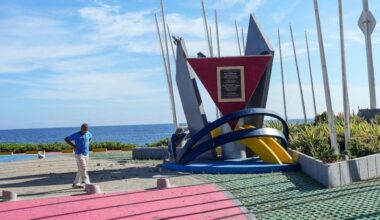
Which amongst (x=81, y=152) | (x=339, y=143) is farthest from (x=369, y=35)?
(x=81, y=152)

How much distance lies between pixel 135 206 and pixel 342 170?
4.65 m

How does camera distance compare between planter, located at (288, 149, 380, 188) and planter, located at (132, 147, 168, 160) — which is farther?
planter, located at (132, 147, 168, 160)

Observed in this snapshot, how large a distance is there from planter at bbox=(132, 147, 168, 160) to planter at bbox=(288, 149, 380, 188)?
9.13m

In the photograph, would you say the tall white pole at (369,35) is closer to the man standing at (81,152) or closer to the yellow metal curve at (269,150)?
the yellow metal curve at (269,150)

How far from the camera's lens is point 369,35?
2608 cm

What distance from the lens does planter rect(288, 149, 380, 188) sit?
10.0m

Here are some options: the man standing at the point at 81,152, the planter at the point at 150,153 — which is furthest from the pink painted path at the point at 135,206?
the planter at the point at 150,153

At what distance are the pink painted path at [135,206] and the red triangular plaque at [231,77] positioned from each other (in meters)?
5.53

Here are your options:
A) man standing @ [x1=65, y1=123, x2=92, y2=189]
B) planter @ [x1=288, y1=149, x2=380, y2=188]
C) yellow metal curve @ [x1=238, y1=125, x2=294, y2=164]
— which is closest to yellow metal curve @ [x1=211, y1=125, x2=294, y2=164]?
yellow metal curve @ [x1=238, y1=125, x2=294, y2=164]

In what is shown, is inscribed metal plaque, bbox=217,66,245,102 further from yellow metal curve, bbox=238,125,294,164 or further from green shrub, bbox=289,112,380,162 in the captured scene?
green shrub, bbox=289,112,380,162

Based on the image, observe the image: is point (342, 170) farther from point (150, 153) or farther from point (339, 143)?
point (150, 153)

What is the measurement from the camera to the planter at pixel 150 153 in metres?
20.4

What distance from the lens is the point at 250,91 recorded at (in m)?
15.2

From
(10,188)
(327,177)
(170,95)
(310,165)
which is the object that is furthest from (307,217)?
(170,95)
